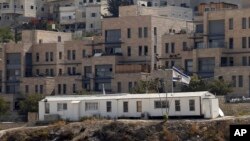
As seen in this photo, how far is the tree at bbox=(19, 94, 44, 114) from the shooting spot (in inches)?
3367

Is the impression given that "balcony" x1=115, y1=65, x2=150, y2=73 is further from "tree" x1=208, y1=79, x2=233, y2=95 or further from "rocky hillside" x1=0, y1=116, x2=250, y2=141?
"rocky hillside" x1=0, y1=116, x2=250, y2=141

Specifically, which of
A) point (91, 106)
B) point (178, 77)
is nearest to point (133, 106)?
point (91, 106)

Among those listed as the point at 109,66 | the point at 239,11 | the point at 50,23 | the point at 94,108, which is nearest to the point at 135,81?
the point at 109,66

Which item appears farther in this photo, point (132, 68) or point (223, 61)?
point (132, 68)

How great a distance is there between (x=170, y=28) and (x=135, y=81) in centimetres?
992

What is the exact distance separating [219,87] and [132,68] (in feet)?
42.0

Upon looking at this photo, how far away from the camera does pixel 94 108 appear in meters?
67.6

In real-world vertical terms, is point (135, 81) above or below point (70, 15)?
below

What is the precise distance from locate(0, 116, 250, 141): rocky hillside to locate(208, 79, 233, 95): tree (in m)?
18.0

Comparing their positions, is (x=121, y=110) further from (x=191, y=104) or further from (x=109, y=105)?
(x=191, y=104)

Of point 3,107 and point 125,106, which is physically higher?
point 125,106

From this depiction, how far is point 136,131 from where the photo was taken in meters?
61.0

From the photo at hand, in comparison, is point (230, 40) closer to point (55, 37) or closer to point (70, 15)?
point (55, 37)

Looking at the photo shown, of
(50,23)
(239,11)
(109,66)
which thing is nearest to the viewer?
(239,11)
